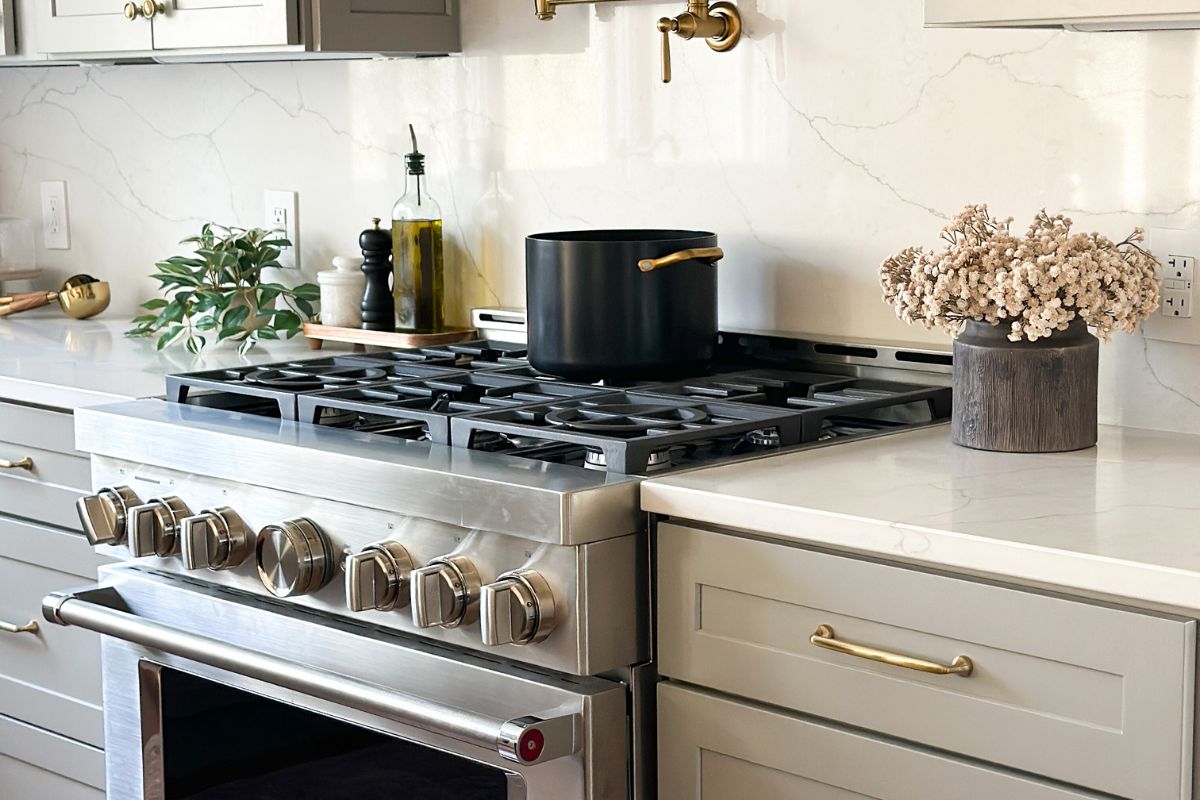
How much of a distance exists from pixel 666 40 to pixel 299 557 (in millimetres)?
842

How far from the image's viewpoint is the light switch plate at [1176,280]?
167 centimetres

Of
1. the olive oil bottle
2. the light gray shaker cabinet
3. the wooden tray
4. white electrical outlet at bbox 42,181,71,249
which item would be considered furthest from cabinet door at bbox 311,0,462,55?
white electrical outlet at bbox 42,181,71,249

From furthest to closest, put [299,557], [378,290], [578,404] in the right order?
[378,290] < [578,404] < [299,557]

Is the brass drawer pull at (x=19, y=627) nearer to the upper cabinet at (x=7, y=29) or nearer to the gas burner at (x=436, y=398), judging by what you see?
the gas burner at (x=436, y=398)

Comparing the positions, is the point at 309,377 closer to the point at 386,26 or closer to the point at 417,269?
the point at 417,269

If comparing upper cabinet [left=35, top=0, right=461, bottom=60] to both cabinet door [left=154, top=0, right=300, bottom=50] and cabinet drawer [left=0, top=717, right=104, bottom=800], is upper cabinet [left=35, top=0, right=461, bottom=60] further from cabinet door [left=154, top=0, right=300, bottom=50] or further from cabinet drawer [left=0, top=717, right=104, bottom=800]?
cabinet drawer [left=0, top=717, right=104, bottom=800]

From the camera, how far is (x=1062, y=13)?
1418 millimetres

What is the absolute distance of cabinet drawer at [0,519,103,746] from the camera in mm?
2258

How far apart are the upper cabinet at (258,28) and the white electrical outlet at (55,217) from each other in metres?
0.73

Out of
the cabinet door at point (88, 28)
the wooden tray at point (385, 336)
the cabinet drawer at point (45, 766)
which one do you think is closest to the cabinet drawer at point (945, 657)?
the wooden tray at point (385, 336)

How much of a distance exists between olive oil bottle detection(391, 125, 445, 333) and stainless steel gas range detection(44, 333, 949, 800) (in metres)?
0.30

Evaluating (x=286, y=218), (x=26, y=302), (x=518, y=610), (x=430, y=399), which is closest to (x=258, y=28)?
(x=286, y=218)

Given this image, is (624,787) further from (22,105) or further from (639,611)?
(22,105)

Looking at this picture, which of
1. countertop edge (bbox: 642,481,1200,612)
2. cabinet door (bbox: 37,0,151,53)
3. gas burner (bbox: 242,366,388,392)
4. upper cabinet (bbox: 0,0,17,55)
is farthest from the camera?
upper cabinet (bbox: 0,0,17,55)
